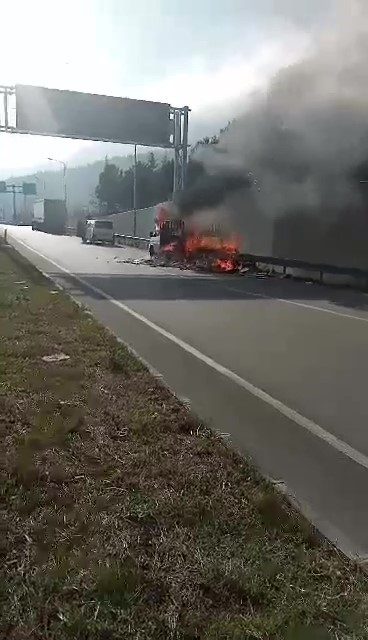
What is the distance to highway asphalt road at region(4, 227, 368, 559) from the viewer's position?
459cm

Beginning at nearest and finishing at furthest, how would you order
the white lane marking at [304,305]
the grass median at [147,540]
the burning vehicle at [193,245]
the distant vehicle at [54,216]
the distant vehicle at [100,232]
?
the grass median at [147,540] < the white lane marking at [304,305] < the burning vehicle at [193,245] < the distant vehicle at [100,232] < the distant vehicle at [54,216]

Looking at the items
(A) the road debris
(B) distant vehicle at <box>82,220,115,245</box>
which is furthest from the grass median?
(B) distant vehicle at <box>82,220,115,245</box>

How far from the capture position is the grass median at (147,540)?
272 centimetres

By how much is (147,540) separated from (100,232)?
48.2 m

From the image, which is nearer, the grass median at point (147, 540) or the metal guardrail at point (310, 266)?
the grass median at point (147, 540)

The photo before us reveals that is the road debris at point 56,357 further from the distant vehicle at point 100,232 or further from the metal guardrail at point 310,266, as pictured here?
the distant vehicle at point 100,232

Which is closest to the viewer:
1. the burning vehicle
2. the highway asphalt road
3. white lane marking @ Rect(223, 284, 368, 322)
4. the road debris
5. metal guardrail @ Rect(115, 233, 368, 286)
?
the highway asphalt road

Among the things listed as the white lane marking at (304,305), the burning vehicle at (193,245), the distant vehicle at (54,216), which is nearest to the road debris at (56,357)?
the white lane marking at (304,305)

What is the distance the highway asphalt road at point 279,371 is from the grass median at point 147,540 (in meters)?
0.33

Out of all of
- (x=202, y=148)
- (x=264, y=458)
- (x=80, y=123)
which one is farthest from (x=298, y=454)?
(x=80, y=123)

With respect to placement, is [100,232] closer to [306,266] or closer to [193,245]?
[193,245]

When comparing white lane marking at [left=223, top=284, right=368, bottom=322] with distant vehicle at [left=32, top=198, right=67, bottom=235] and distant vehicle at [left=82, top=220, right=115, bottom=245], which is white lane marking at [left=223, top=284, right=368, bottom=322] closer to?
distant vehicle at [left=82, top=220, right=115, bottom=245]

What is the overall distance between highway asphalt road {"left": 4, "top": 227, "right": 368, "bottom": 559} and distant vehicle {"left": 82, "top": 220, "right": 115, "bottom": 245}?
33.0m

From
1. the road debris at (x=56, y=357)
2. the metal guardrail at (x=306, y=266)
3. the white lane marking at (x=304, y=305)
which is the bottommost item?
the white lane marking at (x=304, y=305)
